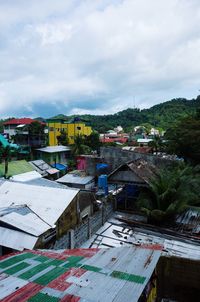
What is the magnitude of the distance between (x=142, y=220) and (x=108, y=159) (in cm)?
926

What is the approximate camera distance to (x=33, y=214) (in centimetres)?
920

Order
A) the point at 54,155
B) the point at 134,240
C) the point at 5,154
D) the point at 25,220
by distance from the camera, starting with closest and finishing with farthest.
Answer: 1. the point at 25,220
2. the point at 134,240
3. the point at 5,154
4. the point at 54,155

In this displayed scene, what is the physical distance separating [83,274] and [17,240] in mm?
4543

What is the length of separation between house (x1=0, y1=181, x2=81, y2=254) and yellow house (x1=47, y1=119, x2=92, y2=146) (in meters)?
31.7

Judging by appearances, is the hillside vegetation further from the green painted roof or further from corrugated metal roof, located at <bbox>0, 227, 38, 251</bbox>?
corrugated metal roof, located at <bbox>0, 227, 38, 251</bbox>

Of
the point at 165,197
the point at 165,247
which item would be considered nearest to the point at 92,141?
the point at 165,197

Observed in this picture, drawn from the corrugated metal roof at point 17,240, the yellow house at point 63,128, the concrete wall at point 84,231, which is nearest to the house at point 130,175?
the concrete wall at point 84,231

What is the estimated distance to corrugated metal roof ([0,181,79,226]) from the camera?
9.38m

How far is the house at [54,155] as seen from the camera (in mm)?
30906

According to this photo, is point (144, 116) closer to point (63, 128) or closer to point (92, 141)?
point (63, 128)

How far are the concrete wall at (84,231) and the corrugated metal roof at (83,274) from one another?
94.0 inches

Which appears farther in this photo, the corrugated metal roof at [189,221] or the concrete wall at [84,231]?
the corrugated metal roof at [189,221]

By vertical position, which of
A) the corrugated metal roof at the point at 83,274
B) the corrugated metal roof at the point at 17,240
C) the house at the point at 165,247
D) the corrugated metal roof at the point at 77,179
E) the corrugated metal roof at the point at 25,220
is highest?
the corrugated metal roof at the point at 83,274

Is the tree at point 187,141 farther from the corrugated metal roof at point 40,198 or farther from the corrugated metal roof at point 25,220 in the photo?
the corrugated metal roof at point 25,220
